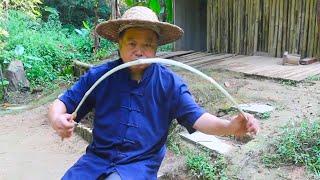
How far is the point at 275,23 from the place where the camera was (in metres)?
9.52

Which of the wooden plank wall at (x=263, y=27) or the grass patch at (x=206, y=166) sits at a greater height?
the wooden plank wall at (x=263, y=27)

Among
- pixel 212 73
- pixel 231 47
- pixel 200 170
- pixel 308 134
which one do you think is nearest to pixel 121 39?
pixel 200 170

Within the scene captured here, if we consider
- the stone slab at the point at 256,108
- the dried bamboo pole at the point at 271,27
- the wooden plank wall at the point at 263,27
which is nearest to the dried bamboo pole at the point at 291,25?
the wooden plank wall at the point at 263,27

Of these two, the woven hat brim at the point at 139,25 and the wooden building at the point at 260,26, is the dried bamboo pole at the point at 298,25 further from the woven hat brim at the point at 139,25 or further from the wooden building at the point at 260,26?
the woven hat brim at the point at 139,25

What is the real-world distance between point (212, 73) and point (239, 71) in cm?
53

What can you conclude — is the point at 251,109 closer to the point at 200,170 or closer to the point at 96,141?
the point at 200,170

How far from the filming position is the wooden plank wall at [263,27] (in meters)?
9.02

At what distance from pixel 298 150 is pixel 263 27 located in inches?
245

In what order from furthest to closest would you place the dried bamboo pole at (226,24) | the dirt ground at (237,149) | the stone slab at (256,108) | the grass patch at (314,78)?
the dried bamboo pole at (226,24) → the grass patch at (314,78) → the stone slab at (256,108) → the dirt ground at (237,149)

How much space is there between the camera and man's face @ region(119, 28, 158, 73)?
213cm

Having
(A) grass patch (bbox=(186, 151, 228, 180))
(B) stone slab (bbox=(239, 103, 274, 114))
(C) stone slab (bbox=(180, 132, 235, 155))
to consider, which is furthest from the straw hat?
(B) stone slab (bbox=(239, 103, 274, 114))

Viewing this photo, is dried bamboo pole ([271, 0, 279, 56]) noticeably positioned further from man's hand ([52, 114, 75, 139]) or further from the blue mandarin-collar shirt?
man's hand ([52, 114, 75, 139])

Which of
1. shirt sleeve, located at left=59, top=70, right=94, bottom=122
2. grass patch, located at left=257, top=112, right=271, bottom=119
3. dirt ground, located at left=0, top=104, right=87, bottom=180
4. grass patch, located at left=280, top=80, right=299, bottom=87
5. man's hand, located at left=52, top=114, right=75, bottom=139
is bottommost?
dirt ground, located at left=0, top=104, right=87, bottom=180

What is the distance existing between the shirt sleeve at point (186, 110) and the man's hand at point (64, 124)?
56 centimetres
